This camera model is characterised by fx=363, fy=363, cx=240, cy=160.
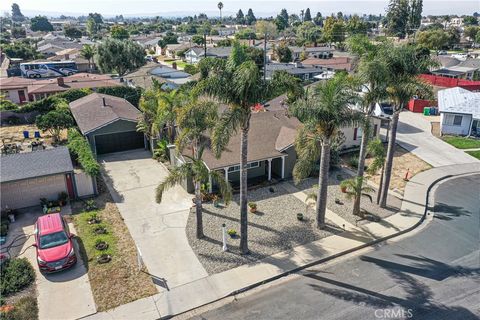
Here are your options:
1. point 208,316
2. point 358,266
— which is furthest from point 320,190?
point 208,316

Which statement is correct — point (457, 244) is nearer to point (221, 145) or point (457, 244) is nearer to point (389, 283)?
point (389, 283)

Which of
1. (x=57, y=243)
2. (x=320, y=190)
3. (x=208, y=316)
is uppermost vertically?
(x=320, y=190)

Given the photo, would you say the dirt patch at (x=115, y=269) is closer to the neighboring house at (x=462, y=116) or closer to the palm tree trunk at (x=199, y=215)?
the palm tree trunk at (x=199, y=215)

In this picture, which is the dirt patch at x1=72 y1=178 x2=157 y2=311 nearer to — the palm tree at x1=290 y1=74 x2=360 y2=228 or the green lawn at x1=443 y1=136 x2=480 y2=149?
the palm tree at x1=290 y1=74 x2=360 y2=228

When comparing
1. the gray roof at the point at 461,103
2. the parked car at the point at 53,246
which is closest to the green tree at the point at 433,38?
the gray roof at the point at 461,103

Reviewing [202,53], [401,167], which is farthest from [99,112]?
[202,53]

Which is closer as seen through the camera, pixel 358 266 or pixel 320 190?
pixel 358 266

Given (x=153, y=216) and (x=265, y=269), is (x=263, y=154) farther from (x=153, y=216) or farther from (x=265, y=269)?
(x=265, y=269)

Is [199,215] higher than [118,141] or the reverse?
the reverse
